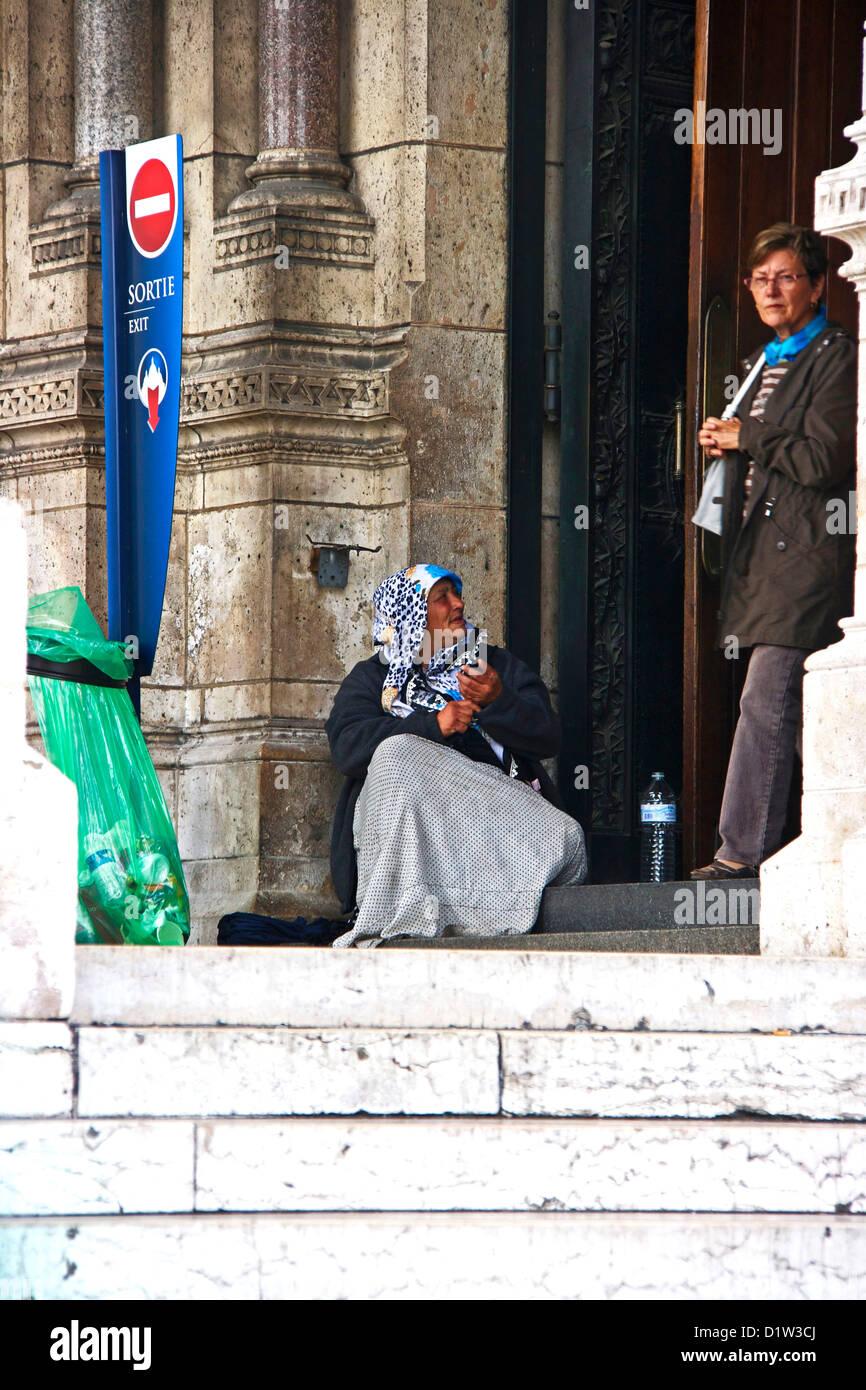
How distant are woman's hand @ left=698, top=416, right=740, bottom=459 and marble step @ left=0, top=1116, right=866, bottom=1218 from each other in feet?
9.48

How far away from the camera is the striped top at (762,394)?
684 cm

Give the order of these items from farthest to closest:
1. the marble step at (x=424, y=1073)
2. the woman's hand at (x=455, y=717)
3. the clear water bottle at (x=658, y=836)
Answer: the clear water bottle at (x=658, y=836) → the woman's hand at (x=455, y=717) → the marble step at (x=424, y=1073)

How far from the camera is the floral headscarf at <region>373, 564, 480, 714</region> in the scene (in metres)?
7.52

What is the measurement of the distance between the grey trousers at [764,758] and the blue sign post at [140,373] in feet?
6.07

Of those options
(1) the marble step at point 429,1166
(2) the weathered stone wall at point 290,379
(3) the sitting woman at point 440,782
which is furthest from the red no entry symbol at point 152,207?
(1) the marble step at point 429,1166

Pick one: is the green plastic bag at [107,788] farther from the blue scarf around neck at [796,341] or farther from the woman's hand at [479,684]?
the blue scarf around neck at [796,341]

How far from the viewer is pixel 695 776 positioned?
7.53 meters

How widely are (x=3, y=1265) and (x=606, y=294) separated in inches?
204

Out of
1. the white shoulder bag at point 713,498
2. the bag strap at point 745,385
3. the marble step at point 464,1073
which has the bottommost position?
the marble step at point 464,1073

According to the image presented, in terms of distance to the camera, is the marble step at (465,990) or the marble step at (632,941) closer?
the marble step at (465,990)

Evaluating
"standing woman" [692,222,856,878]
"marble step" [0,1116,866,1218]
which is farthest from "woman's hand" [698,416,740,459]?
"marble step" [0,1116,866,1218]

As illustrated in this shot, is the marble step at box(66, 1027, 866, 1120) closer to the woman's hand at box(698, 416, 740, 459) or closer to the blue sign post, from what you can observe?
the woman's hand at box(698, 416, 740, 459)

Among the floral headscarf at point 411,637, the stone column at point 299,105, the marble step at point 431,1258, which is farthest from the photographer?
the stone column at point 299,105

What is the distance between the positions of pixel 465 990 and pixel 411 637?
2.99 metres
